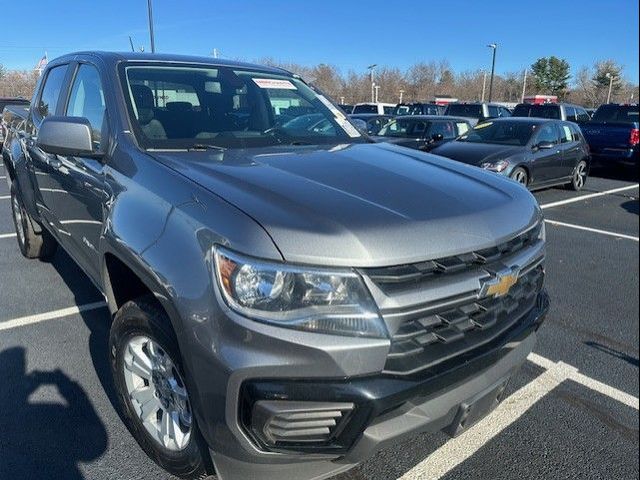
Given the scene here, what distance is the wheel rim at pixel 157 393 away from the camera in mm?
2055

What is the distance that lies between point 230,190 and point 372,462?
1.43m

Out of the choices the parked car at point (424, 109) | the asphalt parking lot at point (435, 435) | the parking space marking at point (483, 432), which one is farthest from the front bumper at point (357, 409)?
the parked car at point (424, 109)

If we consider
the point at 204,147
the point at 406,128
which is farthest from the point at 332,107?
the point at 406,128

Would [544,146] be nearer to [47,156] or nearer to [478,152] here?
[478,152]

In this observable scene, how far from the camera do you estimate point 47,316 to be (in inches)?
150

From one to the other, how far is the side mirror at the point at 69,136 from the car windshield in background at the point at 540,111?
1643cm

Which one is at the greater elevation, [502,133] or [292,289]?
[292,289]

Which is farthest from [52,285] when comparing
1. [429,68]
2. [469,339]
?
[429,68]

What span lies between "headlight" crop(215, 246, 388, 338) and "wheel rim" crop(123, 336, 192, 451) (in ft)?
1.90

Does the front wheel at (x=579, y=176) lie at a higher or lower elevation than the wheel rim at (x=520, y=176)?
lower

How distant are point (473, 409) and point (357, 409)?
0.57 meters

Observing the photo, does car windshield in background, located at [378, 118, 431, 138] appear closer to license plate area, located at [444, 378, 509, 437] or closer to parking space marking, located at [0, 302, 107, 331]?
parking space marking, located at [0, 302, 107, 331]

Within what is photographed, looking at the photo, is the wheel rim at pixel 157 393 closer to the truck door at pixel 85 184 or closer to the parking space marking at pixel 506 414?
the truck door at pixel 85 184

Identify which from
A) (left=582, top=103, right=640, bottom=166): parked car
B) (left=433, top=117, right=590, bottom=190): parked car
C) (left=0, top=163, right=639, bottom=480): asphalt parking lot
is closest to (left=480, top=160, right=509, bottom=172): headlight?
(left=433, top=117, right=590, bottom=190): parked car
